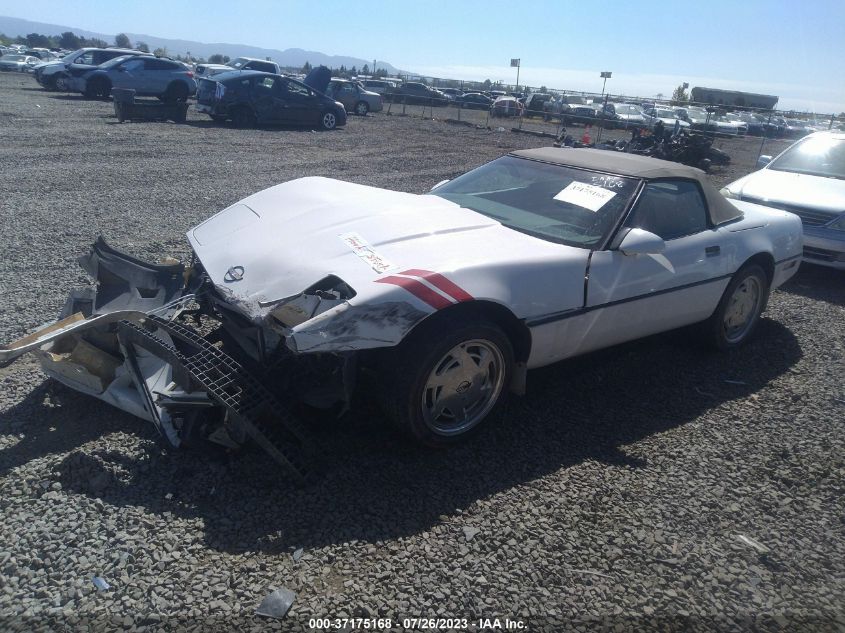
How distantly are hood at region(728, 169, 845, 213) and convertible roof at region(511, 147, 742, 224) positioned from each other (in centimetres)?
297

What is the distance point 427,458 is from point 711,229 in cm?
277

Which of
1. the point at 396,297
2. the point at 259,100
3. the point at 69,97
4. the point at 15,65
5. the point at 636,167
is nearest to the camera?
the point at 396,297

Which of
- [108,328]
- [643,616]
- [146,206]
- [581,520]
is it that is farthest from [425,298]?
[146,206]

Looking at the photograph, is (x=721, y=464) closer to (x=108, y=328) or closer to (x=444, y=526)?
(x=444, y=526)

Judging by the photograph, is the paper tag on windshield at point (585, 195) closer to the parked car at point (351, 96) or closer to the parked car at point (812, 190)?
the parked car at point (812, 190)

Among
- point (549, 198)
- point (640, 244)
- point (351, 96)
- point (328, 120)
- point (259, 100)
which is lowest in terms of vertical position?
point (640, 244)

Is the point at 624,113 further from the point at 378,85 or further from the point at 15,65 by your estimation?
the point at 15,65

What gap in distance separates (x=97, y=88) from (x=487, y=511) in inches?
878

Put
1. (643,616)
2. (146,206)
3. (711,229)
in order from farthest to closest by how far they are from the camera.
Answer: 1. (146,206)
2. (711,229)
3. (643,616)

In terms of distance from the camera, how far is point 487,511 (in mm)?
2949

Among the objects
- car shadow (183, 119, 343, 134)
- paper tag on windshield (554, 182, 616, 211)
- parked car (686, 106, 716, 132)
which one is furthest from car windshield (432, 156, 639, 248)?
parked car (686, 106, 716, 132)

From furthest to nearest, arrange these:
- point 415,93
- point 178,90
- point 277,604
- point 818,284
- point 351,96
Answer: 1. point 415,93
2. point 351,96
3. point 178,90
4. point 818,284
5. point 277,604

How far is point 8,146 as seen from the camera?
11453 mm

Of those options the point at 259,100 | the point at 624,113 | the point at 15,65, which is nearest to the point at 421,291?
the point at 259,100
